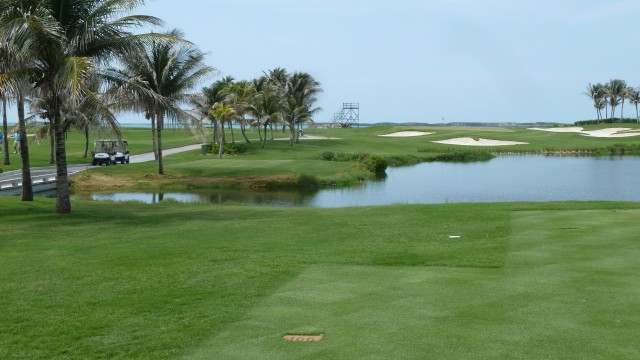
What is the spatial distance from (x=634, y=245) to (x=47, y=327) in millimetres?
10178

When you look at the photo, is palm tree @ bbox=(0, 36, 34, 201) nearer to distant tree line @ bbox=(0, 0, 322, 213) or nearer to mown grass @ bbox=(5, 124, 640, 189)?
distant tree line @ bbox=(0, 0, 322, 213)

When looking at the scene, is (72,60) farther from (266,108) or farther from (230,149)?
(266,108)

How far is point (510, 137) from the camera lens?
104 metres

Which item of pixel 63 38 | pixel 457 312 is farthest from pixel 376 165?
pixel 457 312

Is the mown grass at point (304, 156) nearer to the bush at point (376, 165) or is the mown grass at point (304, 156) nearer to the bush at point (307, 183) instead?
the bush at point (307, 183)

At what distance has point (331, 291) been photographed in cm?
981

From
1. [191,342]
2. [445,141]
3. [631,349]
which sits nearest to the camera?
[631,349]

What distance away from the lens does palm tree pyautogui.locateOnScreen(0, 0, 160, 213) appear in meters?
19.4

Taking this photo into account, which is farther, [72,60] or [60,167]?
[60,167]

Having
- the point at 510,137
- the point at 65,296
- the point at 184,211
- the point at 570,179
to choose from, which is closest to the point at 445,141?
the point at 510,137

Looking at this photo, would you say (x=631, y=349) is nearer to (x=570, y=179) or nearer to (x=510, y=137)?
(x=570, y=179)

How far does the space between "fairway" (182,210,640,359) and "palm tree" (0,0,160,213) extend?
12.3 meters

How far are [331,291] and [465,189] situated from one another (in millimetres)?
34993

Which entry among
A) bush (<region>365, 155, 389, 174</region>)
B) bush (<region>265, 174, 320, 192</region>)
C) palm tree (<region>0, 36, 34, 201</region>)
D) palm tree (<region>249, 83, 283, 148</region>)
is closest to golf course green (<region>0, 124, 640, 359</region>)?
palm tree (<region>0, 36, 34, 201</region>)
